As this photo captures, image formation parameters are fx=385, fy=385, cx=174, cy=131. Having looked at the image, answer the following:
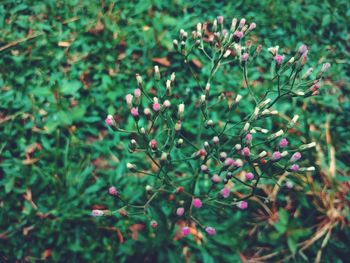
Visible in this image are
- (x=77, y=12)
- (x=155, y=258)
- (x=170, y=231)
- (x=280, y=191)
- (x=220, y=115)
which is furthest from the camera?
(x=77, y=12)

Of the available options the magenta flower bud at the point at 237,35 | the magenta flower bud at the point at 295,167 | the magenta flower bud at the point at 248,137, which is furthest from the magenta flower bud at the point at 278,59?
the magenta flower bud at the point at 295,167

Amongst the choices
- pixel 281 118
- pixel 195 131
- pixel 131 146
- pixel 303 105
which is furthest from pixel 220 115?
pixel 131 146

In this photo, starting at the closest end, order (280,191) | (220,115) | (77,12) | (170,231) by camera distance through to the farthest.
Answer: (170,231) → (280,191) → (220,115) → (77,12)

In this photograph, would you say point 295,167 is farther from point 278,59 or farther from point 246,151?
point 278,59

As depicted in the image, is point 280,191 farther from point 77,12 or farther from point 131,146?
point 77,12

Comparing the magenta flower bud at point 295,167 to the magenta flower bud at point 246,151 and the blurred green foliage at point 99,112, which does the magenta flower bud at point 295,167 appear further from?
the blurred green foliage at point 99,112
